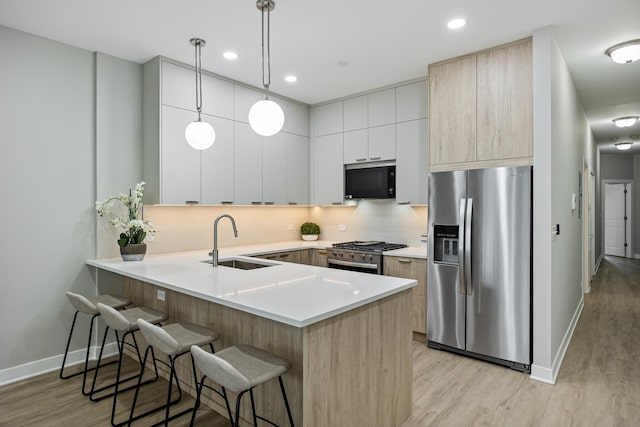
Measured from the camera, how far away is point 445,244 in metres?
3.49

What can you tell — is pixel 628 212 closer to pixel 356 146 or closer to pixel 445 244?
pixel 356 146

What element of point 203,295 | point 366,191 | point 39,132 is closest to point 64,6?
point 39,132

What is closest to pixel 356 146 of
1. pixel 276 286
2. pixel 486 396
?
pixel 276 286

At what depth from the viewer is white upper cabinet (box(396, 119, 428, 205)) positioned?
13.4 ft

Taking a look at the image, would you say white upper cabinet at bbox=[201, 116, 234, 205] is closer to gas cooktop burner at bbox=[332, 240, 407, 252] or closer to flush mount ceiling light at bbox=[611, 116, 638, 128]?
gas cooktop burner at bbox=[332, 240, 407, 252]

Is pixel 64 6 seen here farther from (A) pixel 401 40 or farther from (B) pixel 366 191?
(B) pixel 366 191

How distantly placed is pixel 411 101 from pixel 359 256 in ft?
5.93

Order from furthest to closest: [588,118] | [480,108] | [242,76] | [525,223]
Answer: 1. [588,118]
2. [242,76]
3. [480,108]
4. [525,223]

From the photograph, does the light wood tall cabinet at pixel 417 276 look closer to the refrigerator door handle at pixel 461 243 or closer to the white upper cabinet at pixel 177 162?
the refrigerator door handle at pixel 461 243

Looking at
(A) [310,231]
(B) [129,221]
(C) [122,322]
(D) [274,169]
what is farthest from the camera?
(A) [310,231]

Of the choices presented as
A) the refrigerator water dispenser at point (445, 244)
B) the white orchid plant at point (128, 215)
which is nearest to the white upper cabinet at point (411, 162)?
the refrigerator water dispenser at point (445, 244)

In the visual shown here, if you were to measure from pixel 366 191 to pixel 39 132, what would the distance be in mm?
3273

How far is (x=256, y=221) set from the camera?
4.92 m

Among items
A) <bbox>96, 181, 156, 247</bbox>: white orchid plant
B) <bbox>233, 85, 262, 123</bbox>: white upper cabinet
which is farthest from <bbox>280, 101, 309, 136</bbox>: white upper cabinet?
<bbox>96, 181, 156, 247</bbox>: white orchid plant
